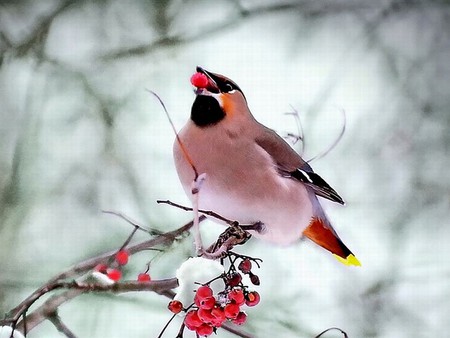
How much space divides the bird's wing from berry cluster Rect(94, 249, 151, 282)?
281 mm

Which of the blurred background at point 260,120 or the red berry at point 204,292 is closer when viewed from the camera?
the red berry at point 204,292

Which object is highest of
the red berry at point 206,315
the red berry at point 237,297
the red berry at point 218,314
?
the red berry at point 237,297

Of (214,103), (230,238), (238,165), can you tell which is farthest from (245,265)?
Result: (214,103)

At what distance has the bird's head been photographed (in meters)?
1.00

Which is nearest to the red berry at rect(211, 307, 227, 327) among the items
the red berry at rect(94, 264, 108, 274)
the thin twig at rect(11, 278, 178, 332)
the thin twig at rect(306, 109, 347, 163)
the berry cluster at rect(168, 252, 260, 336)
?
the berry cluster at rect(168, 252, 260, 336)

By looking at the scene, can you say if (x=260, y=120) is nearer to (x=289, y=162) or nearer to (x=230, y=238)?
(x=289, y=162)

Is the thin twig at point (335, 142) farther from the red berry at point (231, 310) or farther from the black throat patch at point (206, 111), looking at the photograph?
the red berry at point (231, 310)

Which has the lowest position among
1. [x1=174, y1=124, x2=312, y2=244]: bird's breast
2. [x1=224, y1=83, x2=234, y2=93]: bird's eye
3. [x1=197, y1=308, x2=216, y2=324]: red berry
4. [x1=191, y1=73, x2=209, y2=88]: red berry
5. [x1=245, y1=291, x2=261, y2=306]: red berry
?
[x1=197, y1=308, x2=216, y2=324]: red berry

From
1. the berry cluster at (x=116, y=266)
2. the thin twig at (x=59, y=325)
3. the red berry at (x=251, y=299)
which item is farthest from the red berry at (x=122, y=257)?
the red berry at (x=251, y=299)

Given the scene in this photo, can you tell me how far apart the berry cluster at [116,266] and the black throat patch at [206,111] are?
251 mm

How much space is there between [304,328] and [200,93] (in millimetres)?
473

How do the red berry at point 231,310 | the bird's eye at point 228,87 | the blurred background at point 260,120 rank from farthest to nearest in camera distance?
the blurred background at point 260,120, the bird's eye at point 228,87, the red berry at point 231,310

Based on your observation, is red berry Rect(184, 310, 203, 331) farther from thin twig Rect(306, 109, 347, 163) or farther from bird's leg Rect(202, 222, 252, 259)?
thin twig Rect(306, 109, 347, 163)

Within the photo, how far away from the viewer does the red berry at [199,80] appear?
959 millimetres
